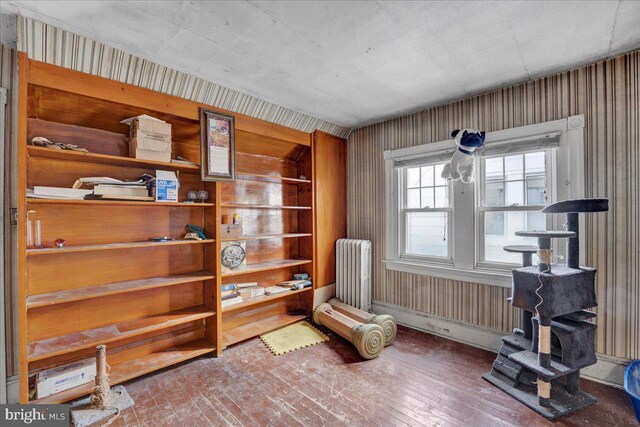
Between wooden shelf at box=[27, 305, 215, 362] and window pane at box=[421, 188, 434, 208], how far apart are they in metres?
2.68

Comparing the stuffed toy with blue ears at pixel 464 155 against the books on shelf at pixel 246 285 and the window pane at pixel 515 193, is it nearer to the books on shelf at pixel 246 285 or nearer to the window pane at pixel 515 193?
the window pane at pixel 515 193

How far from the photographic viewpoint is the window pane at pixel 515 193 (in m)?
2.74

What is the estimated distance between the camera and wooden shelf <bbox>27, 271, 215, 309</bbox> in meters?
1.98

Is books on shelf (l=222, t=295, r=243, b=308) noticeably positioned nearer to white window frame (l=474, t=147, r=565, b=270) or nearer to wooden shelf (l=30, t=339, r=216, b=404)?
wooden shelf (l=30, t=339, r=216, b=404)

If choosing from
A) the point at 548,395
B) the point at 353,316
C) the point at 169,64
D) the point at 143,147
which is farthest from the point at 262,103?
the point at 548,395

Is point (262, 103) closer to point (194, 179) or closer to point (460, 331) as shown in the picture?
point (194, 179)

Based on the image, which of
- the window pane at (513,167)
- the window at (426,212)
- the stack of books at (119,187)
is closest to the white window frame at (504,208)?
the window pane at (513,167)

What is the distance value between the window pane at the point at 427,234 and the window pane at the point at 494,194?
1.60ft

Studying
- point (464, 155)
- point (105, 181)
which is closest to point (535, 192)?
point (464, 155)

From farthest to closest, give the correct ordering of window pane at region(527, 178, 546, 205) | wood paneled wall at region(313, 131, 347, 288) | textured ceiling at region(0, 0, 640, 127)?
wood paneled wall at region(313, 131, 347, 288) < window pane at region(527, 178, 546, 205) < textured ceiling at region(0, 0, 640, 127)

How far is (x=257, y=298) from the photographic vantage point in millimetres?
3186

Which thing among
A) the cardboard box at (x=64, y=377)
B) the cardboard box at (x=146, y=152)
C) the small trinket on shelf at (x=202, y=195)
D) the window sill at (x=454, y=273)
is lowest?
the cardboard box at (x=64, y=377)

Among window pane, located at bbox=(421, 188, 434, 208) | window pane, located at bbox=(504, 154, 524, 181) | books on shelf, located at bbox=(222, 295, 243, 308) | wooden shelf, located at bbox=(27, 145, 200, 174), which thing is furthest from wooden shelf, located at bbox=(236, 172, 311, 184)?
window pane, located at bbox=(504, 154, 524, 181)

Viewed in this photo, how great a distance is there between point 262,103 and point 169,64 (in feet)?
3.17
